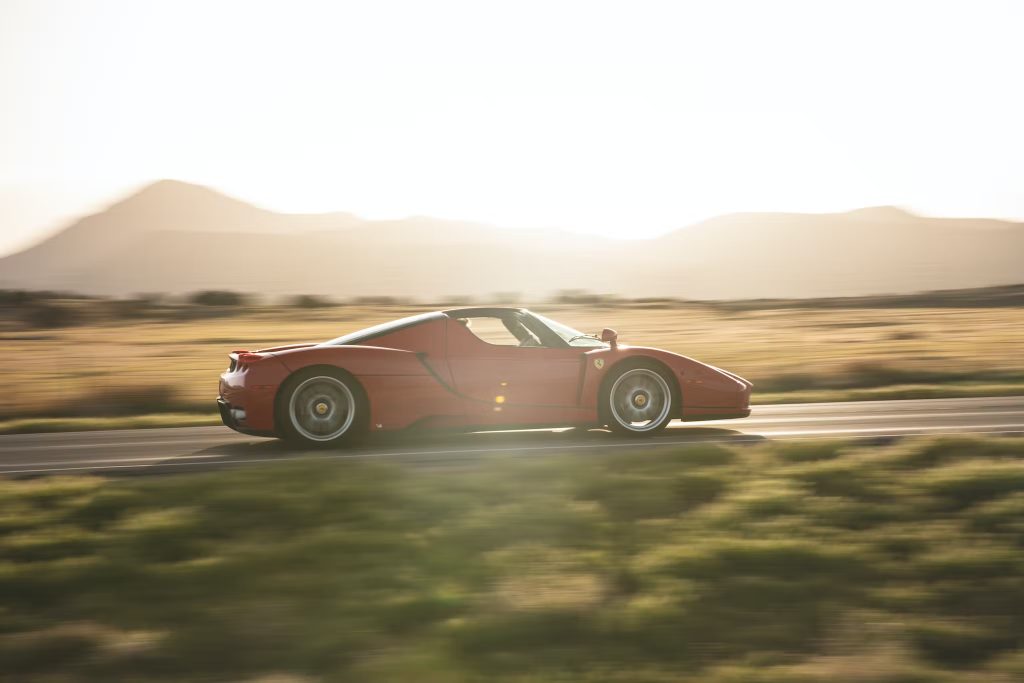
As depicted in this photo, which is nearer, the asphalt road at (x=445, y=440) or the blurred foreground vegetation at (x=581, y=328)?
the asphalt road at (x=445, y=440)

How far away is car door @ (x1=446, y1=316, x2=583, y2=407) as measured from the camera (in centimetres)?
834

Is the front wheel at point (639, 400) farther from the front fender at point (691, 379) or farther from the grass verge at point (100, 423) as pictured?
the grass verge at point (100, 423)

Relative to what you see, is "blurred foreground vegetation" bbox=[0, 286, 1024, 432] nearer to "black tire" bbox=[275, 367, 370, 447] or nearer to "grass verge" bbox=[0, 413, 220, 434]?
"grass verge" bbox=[0, 413, 220, 434]

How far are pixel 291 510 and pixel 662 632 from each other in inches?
97.2

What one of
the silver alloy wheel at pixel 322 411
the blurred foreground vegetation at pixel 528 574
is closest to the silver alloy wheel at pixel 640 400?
the blurred foreground vegetation at pixel 528 574

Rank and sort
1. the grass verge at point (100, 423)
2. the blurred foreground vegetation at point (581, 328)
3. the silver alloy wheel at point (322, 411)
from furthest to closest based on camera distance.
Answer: the blurred foreground vegetation at point (581, 328)
the grass verge at point (100, 423)
the silver alloy wheel at point (322, 411)

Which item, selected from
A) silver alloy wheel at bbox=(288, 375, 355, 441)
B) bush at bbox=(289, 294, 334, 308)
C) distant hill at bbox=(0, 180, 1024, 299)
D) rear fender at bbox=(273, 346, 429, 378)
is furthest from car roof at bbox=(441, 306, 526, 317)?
distant hill at bbox=(0, 180, 1024, 299)

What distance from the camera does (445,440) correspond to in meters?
9.05

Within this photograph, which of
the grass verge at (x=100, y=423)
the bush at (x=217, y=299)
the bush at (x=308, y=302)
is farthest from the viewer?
the bush at (x=217, y=299)

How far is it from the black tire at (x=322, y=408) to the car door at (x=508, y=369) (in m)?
0.87

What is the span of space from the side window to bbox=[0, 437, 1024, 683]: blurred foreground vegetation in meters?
2.30

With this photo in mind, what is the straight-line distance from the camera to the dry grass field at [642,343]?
1363 centimetres

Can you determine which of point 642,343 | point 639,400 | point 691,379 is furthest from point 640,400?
point 642,343

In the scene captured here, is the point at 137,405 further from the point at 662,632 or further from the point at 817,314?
the point at 817,314
